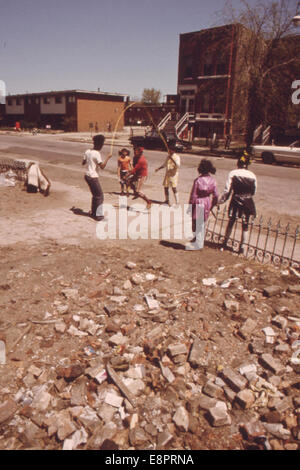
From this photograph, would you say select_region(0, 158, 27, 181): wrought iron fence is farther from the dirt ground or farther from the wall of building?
the wall of building

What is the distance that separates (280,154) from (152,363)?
64.5ft

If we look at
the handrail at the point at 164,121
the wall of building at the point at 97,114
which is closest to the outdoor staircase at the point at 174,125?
the handrail at the point at 164,121

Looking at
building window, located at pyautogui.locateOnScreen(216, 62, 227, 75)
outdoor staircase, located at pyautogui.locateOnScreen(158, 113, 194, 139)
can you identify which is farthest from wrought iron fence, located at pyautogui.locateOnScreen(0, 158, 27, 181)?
building window, located at pyautogui.locateOnScreen(216, 62, 227, 75)

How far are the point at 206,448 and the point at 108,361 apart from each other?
1.32 meters

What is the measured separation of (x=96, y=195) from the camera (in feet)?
26.1

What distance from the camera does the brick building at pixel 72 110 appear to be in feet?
159

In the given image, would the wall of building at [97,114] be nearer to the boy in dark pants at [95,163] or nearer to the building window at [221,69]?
the building window at [221,69]

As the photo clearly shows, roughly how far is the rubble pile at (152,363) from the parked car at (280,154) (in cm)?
1677

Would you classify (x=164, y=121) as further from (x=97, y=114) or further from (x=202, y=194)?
(x=202, y=194)

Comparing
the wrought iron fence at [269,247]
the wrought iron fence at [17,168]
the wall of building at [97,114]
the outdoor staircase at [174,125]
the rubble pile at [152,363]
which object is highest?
the wall of building at [97,114]

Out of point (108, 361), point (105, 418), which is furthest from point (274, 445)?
point (108, 361)

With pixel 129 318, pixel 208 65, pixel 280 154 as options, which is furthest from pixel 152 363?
pixel 208 65

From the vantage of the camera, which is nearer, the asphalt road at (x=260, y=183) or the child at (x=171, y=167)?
the child at (x=171, y=167)
